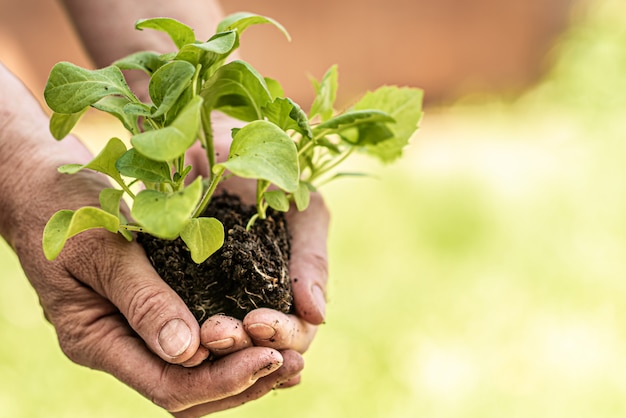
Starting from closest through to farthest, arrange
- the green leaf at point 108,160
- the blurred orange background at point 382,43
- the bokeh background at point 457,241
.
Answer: the green leaf at point 108,160 < the bokeh background at point 457,241 < the blurred orange background at point 382,43

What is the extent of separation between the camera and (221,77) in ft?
→ 2.32

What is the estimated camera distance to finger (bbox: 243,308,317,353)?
663mm

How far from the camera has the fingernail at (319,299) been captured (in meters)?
0.75

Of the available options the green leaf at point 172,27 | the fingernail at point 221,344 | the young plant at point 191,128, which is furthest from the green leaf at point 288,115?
the fingernail at point 221,344

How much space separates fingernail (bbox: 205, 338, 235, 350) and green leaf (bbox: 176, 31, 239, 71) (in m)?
0.26

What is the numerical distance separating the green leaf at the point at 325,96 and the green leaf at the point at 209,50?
11 centimetres

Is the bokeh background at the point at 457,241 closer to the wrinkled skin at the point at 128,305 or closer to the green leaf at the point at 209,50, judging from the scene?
the wrinkled skin at the point at 128,305

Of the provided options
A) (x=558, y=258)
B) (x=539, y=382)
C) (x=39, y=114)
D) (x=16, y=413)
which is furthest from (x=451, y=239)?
(x=39, y=114)

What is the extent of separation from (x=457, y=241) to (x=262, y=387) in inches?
52.3

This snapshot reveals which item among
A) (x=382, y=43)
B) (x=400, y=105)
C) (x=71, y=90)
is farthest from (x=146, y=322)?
(x=382, y=43)

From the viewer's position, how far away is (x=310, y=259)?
0.81 metres

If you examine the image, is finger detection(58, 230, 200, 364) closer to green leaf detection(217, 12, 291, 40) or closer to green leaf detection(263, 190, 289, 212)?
green leaf detection(263, 190, 289, 212)

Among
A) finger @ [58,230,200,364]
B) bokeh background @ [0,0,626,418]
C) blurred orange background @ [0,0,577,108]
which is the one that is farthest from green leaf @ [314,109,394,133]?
blurred orange background @ [0,0,577,108]

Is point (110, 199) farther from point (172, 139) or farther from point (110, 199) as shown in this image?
point (172, 139)
